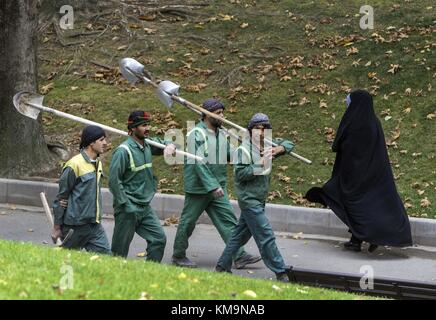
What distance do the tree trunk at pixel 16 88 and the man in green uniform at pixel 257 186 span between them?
611cm

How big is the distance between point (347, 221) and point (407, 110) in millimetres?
4894

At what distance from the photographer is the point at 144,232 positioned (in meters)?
9.50

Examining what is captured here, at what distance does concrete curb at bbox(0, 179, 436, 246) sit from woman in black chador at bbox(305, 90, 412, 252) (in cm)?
54

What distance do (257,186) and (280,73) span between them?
28.1 ft

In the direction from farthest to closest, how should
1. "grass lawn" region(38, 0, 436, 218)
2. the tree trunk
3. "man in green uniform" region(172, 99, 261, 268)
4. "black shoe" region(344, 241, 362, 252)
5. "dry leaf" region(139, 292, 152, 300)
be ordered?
the tree trunk → "grass lawn" region(38, 0, 436, 218) → "black shoe" region(344, 241, 362, 252) → "man in green uniform" region(172, 99, 261, 268) → "dry leaf" region(139, 292, 152, 300)

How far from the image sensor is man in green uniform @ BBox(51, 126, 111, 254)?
347 inches

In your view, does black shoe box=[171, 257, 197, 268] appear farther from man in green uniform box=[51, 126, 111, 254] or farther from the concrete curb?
the concrete curb

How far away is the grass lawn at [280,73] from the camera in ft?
46.7

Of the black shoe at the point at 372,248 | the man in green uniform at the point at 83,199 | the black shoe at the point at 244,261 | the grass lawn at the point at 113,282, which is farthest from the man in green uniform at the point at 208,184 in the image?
the grass lawn at the point at 113,282

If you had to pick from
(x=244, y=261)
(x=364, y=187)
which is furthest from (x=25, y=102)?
(x=364, y=187)

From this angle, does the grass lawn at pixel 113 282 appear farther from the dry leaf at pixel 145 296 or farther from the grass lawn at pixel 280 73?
the grass lawn at pixel 280 73

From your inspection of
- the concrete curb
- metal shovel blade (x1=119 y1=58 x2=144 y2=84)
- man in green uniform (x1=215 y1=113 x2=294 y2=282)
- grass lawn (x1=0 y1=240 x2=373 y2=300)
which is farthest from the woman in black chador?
grass lawn (x1=0 y1=240 x2=373 y2=300)

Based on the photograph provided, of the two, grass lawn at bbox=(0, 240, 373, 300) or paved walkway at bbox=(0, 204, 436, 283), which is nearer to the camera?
grass lawn at bbox=(0, 240, 373, 300)
